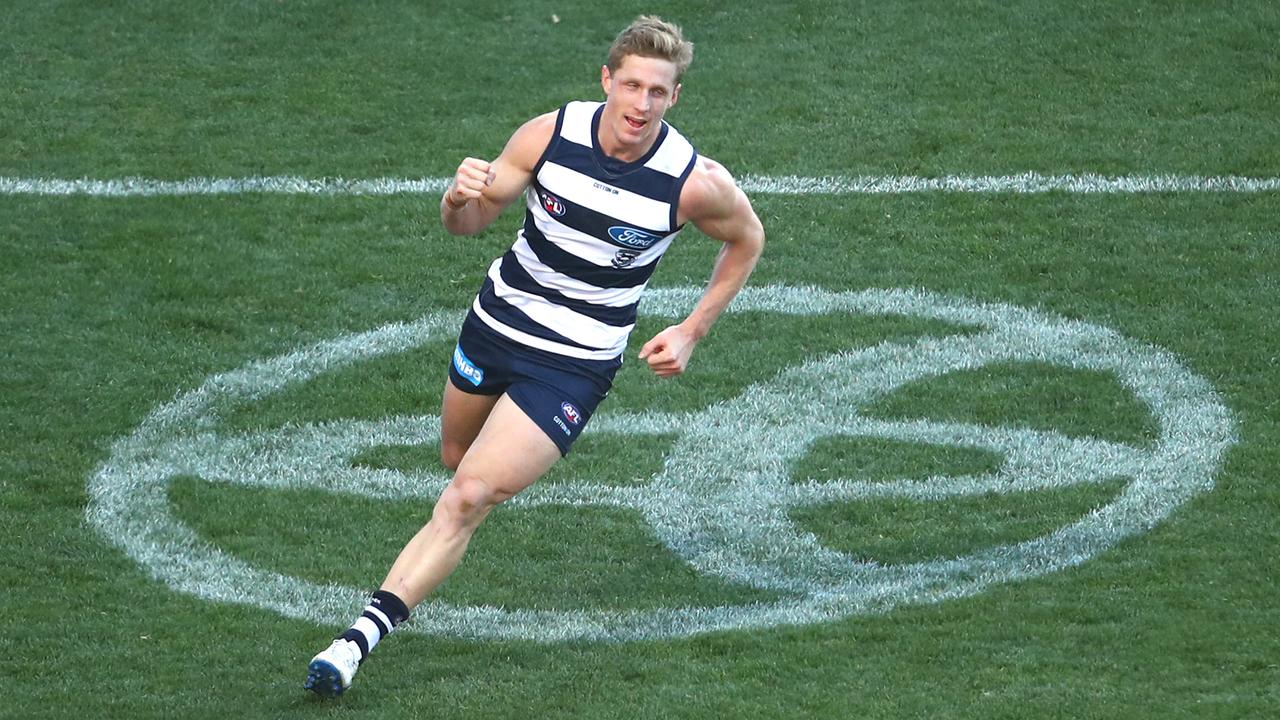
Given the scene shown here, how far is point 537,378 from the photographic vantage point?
5.82 metres

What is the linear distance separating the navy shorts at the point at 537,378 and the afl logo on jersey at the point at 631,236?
40cm

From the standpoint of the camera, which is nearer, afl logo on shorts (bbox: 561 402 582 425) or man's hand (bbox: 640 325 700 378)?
man's hand (bbox: 640 325 700 378)

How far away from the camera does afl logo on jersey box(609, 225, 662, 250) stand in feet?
18.8

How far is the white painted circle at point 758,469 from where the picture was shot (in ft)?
20.7

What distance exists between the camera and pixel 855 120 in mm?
Result: 10312

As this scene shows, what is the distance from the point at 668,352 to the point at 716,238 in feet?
1.35

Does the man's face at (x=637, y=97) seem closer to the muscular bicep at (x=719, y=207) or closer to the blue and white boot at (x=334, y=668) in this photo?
the muscular bicep at (x=719, y=207)

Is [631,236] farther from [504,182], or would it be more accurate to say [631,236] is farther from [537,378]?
[537,378]

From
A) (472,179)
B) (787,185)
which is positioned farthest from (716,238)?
(787,185)

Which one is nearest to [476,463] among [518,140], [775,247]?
[518,140]

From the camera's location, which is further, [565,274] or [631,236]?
[565,274]

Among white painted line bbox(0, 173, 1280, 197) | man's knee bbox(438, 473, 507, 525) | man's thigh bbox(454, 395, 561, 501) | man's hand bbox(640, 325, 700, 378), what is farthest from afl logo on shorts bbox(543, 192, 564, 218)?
white painted line bbox(0, 173, 1280, 197)

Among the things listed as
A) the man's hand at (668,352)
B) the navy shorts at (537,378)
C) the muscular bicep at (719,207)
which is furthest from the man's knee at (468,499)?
the muscular bicep at (719,207)

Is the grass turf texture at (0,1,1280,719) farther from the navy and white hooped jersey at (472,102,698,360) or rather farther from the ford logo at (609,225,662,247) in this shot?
the ford logo at (609,225,662,247)
